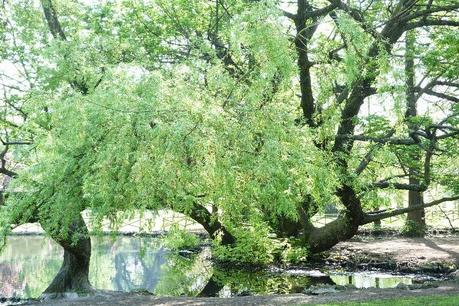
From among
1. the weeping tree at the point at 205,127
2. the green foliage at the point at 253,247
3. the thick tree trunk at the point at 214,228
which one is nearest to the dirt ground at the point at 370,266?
the weeping tree at the point at 205,127

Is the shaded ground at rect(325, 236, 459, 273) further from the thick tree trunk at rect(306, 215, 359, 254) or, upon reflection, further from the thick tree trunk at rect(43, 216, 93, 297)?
the thick tree trunk at rect(43, 216, 93, 297)

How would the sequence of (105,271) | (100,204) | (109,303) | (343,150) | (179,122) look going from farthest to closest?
1. (105,271)
2. (343,150)
3. (109,303)
4. (100,204)
5. (179,122)

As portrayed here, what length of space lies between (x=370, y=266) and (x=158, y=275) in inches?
295

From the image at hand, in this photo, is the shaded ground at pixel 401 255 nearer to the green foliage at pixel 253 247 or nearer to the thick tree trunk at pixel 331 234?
the thick tree trunk at pixel 331 234

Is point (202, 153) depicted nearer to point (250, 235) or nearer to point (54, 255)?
point (250, 235)

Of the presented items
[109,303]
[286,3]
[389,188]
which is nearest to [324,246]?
[389,188]

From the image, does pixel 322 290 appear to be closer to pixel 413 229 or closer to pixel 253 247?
pixel 253 247

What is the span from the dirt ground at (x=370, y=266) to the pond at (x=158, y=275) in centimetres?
114

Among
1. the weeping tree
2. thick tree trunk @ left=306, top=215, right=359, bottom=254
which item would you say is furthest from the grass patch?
thick tree trunk @ left=306, top=215, right=359, bottom=254

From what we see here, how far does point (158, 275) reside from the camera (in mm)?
19281

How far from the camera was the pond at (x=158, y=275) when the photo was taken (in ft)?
46.6

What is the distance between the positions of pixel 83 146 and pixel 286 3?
9.15 m

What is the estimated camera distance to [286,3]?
48.9ft

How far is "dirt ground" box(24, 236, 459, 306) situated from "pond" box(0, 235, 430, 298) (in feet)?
3.72
